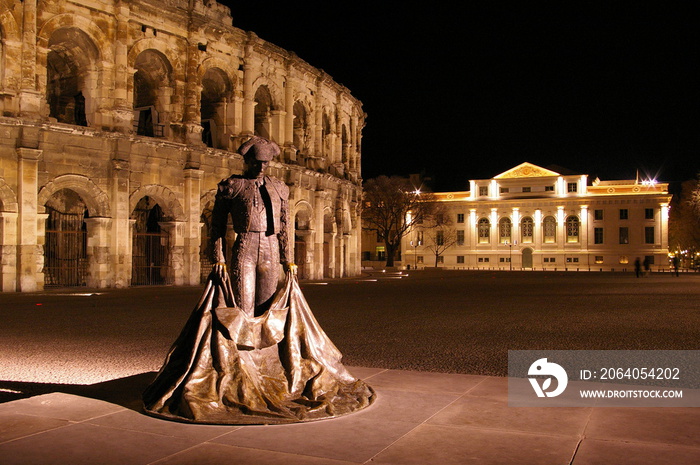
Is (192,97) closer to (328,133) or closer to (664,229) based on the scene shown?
(328,133)

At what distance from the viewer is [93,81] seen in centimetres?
2384

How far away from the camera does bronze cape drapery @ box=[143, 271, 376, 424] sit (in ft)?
17.0

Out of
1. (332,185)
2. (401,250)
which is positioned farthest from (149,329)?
(401,250)

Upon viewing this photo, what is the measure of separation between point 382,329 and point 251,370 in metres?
6.77

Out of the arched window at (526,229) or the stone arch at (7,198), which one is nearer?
the stone arch at (7,198)

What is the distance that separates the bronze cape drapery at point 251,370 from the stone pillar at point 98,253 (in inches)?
742

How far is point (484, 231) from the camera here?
243ft

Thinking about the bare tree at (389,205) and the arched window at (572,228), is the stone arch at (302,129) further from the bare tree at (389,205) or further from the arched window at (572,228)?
the arched window at (572,228)

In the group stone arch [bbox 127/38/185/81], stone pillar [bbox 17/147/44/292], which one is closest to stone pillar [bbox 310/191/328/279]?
stone arch [bbox 127/38/185/81]

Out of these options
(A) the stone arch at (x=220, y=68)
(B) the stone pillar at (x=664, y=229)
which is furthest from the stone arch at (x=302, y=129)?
(B) the stone pillar at (x=664, y=229)

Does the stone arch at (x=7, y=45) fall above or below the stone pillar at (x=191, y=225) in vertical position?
above

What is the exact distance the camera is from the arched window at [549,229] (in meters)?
71.5

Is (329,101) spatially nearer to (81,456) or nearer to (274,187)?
(274,187)

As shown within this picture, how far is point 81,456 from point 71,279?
24.7 metres
